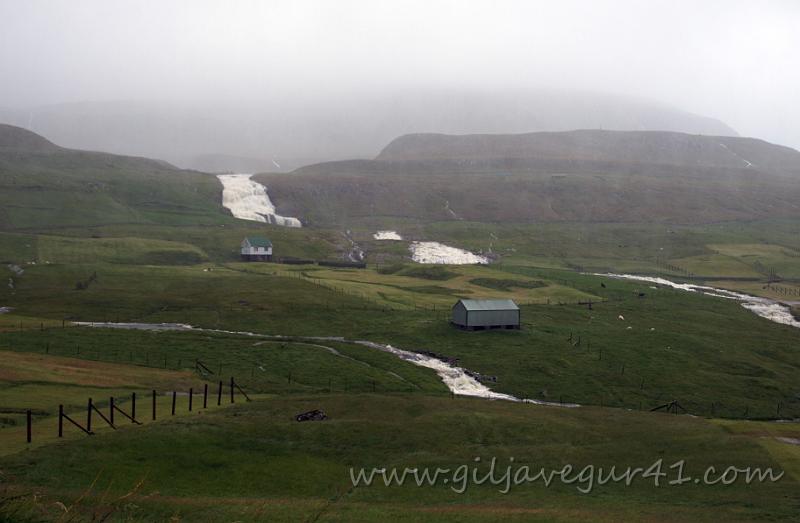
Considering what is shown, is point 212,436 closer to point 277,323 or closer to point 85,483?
point 85,483

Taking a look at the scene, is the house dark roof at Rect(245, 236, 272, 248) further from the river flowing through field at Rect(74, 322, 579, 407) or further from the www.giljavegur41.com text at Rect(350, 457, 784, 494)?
the www.giljavegur41.com text at Rect(350, 457, 784, 494)

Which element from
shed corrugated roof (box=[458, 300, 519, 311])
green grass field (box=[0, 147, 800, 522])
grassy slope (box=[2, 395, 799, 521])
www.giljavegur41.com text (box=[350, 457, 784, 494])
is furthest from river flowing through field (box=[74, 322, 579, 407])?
www.giljavegur41.com text (box=[350, 457, 784, 494])

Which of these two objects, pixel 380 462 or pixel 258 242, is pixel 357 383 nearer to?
pixel 380 462

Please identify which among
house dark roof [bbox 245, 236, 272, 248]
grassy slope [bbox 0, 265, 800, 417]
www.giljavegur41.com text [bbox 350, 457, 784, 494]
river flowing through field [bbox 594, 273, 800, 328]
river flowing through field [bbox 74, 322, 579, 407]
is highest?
www.giljavegur41.com text [bbox 350, 457, 784, 494]

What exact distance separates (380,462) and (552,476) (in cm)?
1029

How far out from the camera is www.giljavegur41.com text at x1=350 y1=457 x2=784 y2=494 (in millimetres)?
40406

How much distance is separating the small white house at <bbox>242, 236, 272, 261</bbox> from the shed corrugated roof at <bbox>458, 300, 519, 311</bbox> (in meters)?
77.7

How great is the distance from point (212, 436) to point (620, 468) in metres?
25.6

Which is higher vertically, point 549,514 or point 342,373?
point 549,514

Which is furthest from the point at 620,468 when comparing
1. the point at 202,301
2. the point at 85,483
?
the point at 202,301

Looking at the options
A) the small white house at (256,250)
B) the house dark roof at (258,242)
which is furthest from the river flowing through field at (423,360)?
the house dark roof at (258,242)

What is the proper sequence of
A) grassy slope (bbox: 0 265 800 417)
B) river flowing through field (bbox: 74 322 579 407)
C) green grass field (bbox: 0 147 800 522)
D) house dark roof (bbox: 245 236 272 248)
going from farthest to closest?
1. house dark roof (bbox: 245 236 272 248)
2. grassy slope (bbox: 0 265 800 417)
3. river flowing through field (bbox: 74 322 579 407)
4. green grass field (bbox: 0 147 800 522)

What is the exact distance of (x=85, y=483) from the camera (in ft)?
115

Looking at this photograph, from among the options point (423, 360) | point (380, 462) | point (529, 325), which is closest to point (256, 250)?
point (529, 325)
